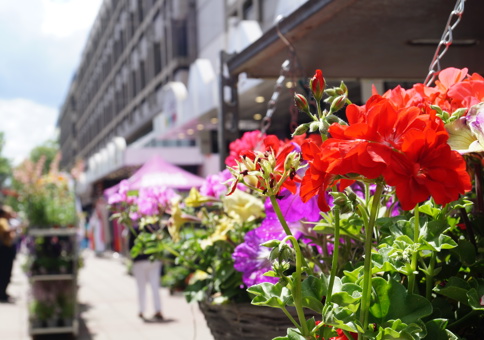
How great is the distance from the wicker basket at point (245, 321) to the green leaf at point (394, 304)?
15.9 inches

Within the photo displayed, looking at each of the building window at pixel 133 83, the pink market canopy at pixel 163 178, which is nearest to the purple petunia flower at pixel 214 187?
the pink market canopy at pixel 163 178

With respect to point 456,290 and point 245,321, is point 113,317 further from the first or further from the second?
point 456,290

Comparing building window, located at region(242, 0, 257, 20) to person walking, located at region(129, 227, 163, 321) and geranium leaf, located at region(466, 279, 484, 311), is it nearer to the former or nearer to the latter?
person walking, located at region(129, 227, 163, 321)

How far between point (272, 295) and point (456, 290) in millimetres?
280

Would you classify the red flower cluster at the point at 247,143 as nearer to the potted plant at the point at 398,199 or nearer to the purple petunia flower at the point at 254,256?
the purple petunia flower at the point at 254,256

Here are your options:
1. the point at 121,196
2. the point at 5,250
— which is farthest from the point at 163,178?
the point at 121,196

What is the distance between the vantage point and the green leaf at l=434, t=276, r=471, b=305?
0.92m

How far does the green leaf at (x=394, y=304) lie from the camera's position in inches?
33.1

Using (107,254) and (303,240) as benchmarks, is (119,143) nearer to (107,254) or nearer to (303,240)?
(107,254)

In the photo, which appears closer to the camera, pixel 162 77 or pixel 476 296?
pixel 476 296

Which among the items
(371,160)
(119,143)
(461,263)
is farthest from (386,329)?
(119,143)

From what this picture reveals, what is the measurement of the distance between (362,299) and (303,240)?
1.71 ft

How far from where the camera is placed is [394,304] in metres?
0.86

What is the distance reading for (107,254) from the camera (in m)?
25.8
